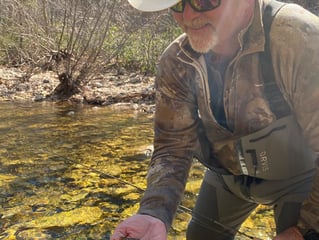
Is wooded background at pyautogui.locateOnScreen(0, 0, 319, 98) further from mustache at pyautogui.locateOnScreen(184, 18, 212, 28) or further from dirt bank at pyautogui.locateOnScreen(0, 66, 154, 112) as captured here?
mustache at pyautogui.locateOnScreen(184, 18, 212, 28)

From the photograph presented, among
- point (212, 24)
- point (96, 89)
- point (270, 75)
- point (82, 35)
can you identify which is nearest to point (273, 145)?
point (270, 75)

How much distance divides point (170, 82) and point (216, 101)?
24 centimetres

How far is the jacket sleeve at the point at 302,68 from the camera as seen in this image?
67.9 inches

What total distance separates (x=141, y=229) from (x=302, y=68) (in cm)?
89

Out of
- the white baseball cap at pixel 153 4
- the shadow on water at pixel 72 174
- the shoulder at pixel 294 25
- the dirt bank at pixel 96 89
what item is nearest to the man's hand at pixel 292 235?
the shoulder at pixel 294 25

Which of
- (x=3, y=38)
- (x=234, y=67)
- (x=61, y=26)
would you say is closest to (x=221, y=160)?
(x=234, y=67)

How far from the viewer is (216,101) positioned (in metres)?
2.09

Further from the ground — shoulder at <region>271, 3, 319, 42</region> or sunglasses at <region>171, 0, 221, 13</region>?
sunglasses at <region>171, 0, 221, 13</region>

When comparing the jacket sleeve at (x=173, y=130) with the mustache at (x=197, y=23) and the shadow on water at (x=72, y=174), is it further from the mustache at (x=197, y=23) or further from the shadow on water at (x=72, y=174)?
the shadow on water at (x=72, y=174)

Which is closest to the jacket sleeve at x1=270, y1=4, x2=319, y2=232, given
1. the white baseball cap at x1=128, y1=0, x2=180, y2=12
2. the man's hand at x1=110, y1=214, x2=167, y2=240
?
the white baseball cap at x1=128, y1=0, x2=180, y2=12

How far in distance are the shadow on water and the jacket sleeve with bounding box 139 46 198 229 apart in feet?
3.18

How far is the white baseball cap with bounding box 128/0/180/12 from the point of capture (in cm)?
184

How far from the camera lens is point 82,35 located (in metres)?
10.6

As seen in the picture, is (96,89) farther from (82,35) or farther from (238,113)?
(238,113)
